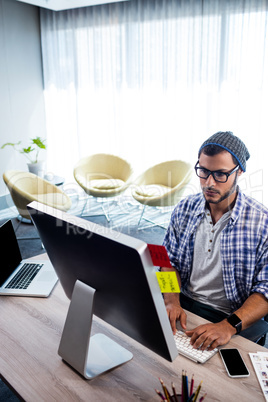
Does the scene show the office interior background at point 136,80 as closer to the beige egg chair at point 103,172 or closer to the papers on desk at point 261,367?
the beige egg chair at point 103,172

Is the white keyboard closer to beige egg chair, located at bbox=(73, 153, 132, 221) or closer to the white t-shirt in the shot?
the white t-shirt

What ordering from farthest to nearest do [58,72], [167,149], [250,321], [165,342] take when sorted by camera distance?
[58,72]
[167,149]
[250,321]
[165,342]

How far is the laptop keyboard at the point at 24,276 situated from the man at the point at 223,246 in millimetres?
656

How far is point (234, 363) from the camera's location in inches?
47.9

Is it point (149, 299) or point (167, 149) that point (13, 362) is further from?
point (167, 149)

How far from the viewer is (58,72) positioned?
595cm

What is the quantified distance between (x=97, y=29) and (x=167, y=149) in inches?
82.3

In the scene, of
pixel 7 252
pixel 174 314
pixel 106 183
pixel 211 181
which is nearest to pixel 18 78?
pixel 106 183

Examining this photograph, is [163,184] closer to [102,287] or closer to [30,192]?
[30,192]

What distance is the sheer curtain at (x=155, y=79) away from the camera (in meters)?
4.39

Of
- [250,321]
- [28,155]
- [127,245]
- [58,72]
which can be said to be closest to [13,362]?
[127,245]

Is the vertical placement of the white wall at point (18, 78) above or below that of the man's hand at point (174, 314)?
above

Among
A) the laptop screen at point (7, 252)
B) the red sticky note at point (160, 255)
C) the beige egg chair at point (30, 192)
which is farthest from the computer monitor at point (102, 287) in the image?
the beige egg chair at point (30, 192)

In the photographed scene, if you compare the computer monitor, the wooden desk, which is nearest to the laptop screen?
the wooden desk
